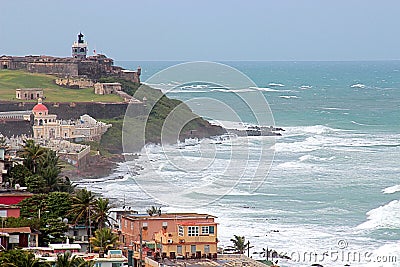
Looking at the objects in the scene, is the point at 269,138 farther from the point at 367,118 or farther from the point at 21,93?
the point at 367,118

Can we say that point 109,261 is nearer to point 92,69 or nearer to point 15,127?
point 15,127

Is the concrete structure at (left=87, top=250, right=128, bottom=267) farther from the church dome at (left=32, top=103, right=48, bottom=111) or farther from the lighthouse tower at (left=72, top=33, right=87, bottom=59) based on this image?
the lighthouse tower at (left=72, top=33, right=87, bottom=59)

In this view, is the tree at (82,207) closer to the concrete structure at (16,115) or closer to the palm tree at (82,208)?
the palm tree at (82,208)

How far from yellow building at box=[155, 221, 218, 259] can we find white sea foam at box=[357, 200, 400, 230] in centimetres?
1724

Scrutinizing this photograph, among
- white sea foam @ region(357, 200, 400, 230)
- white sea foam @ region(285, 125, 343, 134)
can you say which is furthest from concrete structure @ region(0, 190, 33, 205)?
white sea foam @ region(285, 125, 343, 134)

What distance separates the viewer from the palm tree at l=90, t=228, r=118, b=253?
90.6 ft

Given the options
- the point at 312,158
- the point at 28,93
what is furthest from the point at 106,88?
the point at 312,158

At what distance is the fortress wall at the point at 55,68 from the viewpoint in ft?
343

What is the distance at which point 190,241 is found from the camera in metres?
28.7

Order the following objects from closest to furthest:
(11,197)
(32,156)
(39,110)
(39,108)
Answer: (11,197) → (32,156) → (39,110) → (39,108)

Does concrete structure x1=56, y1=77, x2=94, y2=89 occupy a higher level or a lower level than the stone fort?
lower

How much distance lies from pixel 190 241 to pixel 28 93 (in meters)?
63.9

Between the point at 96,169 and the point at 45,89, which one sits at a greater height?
the point at 45,89

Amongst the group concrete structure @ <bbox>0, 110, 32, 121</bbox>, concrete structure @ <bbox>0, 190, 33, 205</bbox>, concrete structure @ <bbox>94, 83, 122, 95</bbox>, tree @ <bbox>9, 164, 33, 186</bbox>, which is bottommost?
concrete structure @ <bbox>0, 190, 33, 205</bbox>
